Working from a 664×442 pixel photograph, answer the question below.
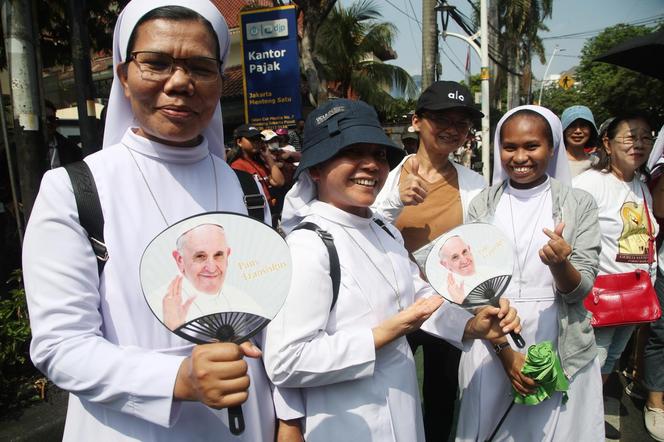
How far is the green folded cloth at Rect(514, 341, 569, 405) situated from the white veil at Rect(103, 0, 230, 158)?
1437mm

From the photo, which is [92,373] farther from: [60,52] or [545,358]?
[60,52]

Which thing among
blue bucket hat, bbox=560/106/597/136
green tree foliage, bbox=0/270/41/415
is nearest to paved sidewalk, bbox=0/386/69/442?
green tree foliage, bbox=0/270/41/415

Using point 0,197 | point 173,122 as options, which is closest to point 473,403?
point 173,122

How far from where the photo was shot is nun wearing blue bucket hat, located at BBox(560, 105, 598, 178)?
429cm

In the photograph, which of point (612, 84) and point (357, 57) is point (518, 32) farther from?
point (357, 57)

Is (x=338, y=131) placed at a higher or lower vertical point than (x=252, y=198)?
higher

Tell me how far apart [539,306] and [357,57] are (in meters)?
16.5

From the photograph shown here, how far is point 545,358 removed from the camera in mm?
1812

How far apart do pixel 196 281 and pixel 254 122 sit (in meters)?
7.34

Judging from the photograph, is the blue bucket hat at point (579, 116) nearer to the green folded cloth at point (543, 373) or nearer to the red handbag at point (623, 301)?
the red handbag at point (623, 301)

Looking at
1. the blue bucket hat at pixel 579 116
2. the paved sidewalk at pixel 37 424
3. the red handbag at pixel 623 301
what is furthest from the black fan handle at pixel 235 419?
the blue bucket hat at pixel 579 116

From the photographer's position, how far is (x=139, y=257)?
3.90 feet

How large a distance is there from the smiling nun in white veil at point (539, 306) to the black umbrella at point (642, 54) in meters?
1.85

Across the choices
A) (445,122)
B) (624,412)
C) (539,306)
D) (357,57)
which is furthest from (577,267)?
(357,57)
